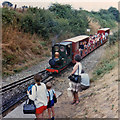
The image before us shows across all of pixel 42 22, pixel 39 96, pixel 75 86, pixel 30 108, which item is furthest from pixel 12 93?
pixel 42 22

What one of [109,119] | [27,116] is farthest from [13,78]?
[109,119]

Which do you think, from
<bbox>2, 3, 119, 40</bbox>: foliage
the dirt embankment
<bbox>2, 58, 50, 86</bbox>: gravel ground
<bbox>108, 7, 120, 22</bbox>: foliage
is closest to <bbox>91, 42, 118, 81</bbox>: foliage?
the dirt embankment

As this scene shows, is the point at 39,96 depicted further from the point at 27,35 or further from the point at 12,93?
the point at 27,35

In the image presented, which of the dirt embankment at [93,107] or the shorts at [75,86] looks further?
the shorts at [75,86]

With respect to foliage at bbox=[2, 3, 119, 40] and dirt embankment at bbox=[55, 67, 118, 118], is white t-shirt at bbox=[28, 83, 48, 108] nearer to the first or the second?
dirt embankment at bbox=[55, 67, 118, 118]

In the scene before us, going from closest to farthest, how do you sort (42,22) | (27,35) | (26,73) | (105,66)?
(105,66)
(26,73)
(27,35)
(42,22)

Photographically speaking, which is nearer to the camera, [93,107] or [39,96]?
[39,96]

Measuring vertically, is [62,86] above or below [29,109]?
below

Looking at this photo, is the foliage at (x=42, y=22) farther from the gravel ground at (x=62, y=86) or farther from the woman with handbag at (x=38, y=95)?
the woman with handbag at (x=38, y=95)

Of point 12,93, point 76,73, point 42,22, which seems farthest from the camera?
point 42,22

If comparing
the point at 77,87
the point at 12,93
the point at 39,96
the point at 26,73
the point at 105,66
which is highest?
the point at 105,66

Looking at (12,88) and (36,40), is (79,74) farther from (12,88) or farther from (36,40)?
(36,40)

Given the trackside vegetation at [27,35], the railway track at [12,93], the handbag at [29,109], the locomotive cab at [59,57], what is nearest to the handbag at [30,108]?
the handbag at [29,109]

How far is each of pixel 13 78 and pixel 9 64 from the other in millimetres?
1801
